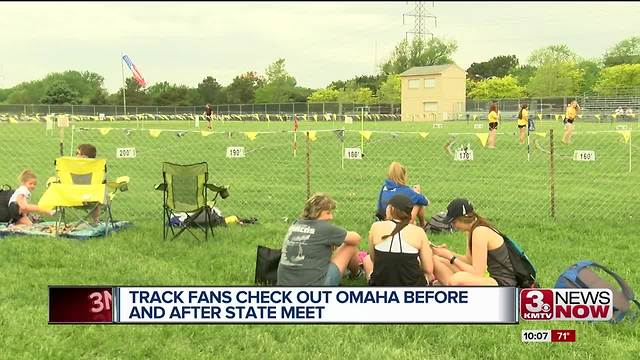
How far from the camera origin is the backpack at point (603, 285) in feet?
15.9

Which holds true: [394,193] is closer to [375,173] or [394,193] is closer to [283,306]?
Answer: [283,306]

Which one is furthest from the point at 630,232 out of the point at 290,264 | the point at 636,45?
the point at 636,45

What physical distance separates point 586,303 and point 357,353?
195 centimetres

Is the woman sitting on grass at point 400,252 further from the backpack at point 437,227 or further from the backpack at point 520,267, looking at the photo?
the backpack at point 437,227

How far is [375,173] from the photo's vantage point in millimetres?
14102

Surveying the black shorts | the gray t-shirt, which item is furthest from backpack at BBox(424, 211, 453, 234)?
the black shorts

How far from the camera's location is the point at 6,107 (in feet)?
203

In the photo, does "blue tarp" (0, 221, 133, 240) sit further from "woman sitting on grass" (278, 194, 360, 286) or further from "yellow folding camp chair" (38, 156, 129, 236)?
"woman sitting on grass" (278, 194, 360, 286)

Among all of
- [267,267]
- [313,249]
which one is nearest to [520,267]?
[313,249]

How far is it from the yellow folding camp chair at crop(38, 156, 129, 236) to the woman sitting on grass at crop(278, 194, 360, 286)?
3310mm

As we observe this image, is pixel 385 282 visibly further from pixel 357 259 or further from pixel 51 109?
pixel 51 109

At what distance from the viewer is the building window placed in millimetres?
71131

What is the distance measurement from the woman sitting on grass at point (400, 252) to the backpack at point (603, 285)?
3.58 feet

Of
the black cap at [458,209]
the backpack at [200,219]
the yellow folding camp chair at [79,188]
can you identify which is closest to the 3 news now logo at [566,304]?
the black cap at [458,209]
